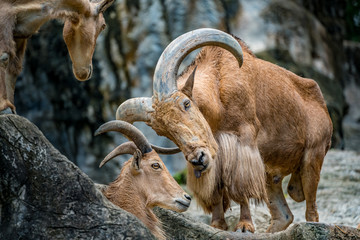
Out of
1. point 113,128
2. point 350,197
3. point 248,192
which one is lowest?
point 350,197

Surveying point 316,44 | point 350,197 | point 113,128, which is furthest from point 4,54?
point 316,44

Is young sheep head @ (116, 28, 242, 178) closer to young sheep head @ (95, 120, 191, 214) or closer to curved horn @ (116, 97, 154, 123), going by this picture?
curved horn @ (116, 97, 154, 123)

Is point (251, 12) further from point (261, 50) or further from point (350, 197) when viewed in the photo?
point (350, 197)

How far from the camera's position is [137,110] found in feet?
24.0

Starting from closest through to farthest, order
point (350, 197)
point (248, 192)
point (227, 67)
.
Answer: point (248, 192) → point (227, 67) → point (350, 197)

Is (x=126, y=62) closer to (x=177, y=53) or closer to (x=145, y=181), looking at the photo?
(x=177, y=53)

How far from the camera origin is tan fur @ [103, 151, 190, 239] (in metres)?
6.35

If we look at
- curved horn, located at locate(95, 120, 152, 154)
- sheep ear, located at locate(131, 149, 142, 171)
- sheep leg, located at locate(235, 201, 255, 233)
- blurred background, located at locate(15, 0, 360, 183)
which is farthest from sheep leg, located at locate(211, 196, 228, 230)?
blurred background, located at locate(15, 0, 360, 183)

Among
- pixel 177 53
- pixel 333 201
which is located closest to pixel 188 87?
pixel 177 53

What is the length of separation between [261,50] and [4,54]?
9.90 m

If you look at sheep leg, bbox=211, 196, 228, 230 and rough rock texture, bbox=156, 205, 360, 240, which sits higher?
rough rock texture, bbox=156, 205, 360, 240

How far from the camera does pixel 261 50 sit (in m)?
15.5

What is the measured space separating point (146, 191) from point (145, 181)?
0.11 metres

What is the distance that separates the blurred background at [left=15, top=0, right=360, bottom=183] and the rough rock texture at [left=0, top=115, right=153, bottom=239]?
9.17 metres
